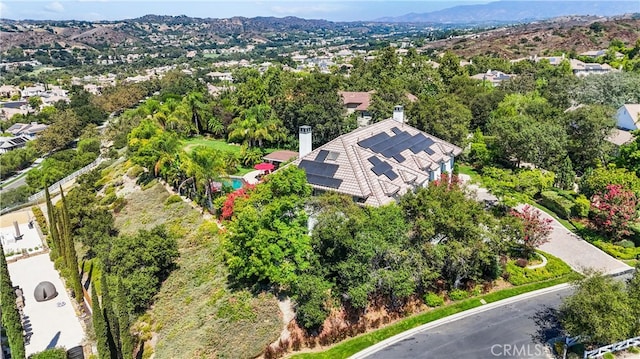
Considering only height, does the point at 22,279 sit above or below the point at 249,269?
below

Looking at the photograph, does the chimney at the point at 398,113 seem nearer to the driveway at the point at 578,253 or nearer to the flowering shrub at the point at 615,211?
the driveway at the point at 578,253

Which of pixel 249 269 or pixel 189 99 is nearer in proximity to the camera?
pixel 249 269

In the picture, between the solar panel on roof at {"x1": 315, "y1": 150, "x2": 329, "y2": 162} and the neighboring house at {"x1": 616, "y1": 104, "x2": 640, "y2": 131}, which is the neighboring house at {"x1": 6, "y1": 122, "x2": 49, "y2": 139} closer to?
the solar panel on roof at {"x1": 315, "y1": 150, "x2": 329, "y2": 162}

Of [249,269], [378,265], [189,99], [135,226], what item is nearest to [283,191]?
[249,269]

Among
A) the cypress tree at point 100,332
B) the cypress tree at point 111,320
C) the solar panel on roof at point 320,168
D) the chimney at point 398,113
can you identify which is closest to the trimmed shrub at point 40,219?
the cypress tree at point 111,320

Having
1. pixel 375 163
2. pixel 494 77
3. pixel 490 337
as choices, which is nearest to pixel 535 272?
pixel 490 337

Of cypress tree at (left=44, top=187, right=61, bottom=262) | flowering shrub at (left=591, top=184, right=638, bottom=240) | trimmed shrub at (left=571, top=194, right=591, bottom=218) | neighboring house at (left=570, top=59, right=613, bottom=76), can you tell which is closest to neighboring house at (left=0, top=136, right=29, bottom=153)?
cypress tree at (left=44, top=187, right=61, bottom=262)

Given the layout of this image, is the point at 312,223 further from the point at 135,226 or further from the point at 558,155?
the point at 558,155
